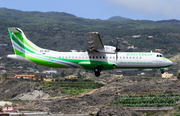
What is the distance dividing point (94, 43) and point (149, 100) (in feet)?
175

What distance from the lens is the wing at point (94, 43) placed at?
43581 millimetres

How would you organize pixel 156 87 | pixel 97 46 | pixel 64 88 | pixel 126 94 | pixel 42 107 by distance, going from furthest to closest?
1. pixel 64 88
2. pixel 156 87
3. pixel 126 94
4. pixel 42 107
5. pixel 97 46

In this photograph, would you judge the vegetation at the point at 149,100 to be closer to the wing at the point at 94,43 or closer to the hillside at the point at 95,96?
the hillside at the point at 95,96

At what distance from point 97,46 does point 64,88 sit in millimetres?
83517

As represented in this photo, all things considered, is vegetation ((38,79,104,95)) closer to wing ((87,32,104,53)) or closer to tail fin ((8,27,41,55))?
tail fin ((8,27,41,55))

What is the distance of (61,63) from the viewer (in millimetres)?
49156

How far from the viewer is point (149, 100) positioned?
3661 inches

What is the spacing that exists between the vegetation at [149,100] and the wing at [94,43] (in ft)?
155

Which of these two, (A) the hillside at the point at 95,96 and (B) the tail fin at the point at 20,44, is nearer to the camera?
(B) the tail fin at the point at 20,44

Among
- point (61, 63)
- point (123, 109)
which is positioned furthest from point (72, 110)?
point (61, 63)

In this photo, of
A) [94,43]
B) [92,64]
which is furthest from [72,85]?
[94,43]

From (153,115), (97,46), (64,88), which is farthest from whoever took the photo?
(64,88)

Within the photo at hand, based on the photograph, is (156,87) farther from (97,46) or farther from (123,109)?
(97,46)

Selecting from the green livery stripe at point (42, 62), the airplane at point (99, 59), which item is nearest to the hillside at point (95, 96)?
the airplane at point (99, 59)
